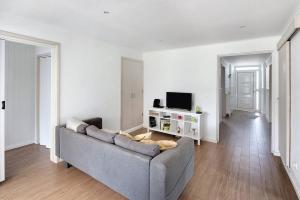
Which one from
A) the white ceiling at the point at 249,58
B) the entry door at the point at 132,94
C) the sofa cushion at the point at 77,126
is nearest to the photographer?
the sofa cushion at the point at 77,126

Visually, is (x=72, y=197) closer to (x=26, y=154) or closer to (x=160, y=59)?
(x=26, y=154)

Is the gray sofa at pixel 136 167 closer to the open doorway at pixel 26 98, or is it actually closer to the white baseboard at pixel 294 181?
the white baseboard at pixel 294 181

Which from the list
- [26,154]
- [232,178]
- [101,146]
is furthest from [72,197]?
[232,178]

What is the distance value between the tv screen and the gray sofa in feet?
7.02

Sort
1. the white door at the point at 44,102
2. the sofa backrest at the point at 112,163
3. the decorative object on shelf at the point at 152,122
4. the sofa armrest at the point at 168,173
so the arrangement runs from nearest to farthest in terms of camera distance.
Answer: the sofa armrest at the point at 168,173, the sofa backrest at the point at 112,163, the white door at the point at 44,102, the decorative object on shelf at the point at 152,122

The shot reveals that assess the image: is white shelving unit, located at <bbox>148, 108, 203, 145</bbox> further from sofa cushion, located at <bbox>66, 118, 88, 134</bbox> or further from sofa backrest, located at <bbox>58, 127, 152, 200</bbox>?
sofa backrest, located at <bbox>58, 127, 152, 200</bbox>

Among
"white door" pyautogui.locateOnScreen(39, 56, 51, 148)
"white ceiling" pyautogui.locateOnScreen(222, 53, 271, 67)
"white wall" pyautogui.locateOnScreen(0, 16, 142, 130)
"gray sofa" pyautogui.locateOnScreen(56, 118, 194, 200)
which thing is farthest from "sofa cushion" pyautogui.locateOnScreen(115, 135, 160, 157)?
"white ceiling" pyautogui.locateOnScreen(222, 53, 271, 67)

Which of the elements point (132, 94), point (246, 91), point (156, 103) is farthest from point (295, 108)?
point (246, 91)

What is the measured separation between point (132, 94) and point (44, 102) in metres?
2.12

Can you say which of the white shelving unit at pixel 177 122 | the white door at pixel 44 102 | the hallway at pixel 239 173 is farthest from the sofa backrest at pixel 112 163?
the white shelving unit at pixel 177 122

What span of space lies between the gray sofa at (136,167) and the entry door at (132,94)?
86.3 inches

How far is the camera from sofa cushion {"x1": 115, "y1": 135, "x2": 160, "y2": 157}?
5.59 feet

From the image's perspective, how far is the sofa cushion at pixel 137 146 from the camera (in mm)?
1705

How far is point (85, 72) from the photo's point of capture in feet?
11.0
